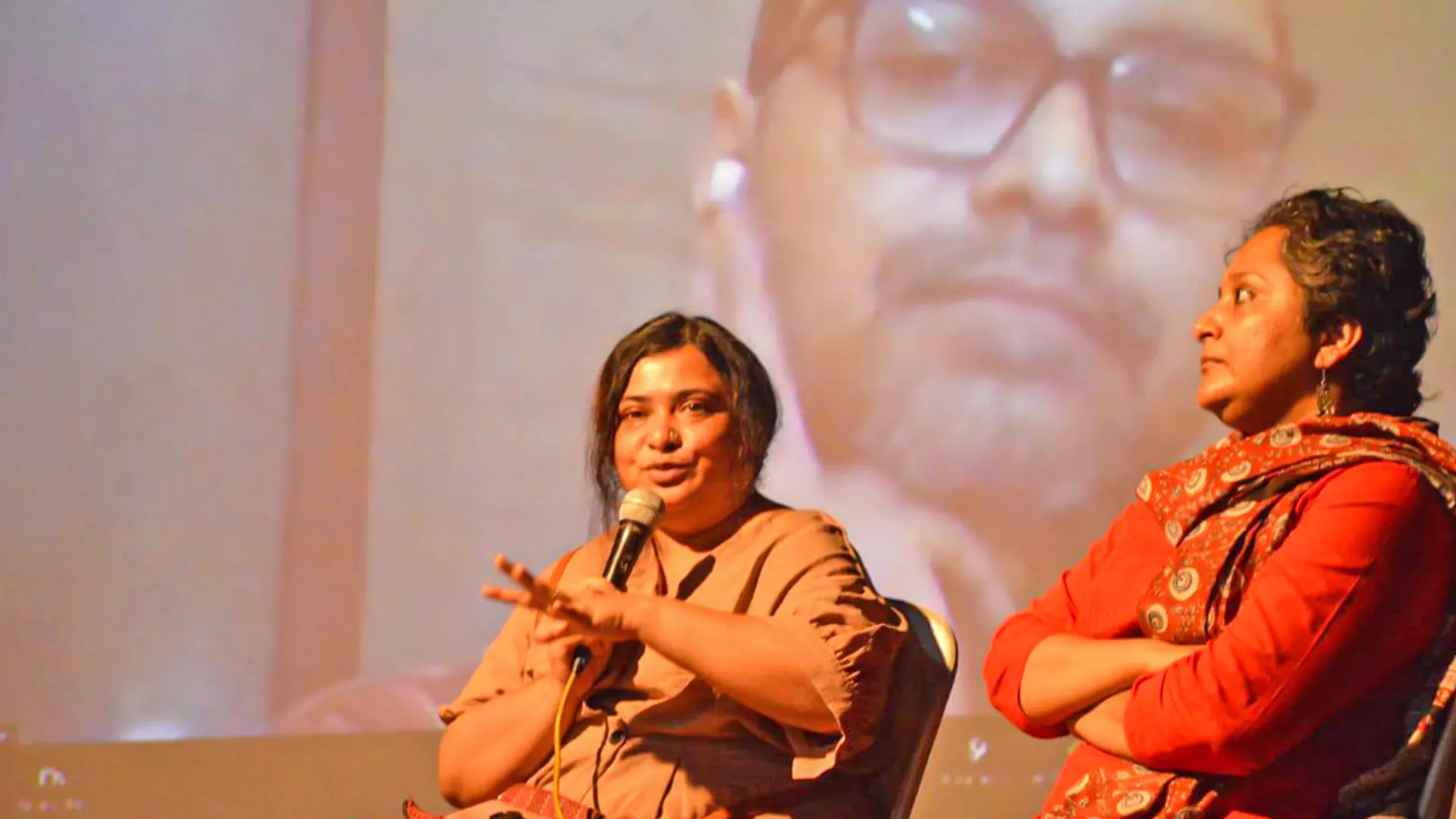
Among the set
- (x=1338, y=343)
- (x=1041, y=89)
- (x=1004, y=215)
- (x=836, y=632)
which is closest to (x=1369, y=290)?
(x=1338, y=343)

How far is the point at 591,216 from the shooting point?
3.66 m

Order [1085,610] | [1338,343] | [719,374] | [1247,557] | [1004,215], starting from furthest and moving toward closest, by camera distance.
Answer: [1004,215] < [719,374] < [1085,610] < [1338,343] < [1247,557]

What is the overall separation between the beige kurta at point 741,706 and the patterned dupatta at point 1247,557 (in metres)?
0.33

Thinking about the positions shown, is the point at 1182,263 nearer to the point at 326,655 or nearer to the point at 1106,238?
the point at 1106,238

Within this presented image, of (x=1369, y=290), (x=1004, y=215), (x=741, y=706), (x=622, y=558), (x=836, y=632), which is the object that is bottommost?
(x=741, y=706)

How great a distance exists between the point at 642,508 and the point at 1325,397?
910 mm

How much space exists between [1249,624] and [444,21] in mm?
2678

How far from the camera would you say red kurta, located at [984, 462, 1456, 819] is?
162cm

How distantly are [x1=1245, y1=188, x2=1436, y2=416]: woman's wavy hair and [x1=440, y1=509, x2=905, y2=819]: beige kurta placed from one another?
0.71 metres

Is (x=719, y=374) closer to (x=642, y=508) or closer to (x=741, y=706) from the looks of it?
(x=642, y=508)

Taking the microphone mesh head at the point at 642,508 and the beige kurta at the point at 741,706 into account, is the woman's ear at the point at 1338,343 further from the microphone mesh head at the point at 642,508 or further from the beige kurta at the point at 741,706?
the microphone mesh head at the point at 642,508

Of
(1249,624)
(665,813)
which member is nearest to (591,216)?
(665,813)

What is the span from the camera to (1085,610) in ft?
6.54

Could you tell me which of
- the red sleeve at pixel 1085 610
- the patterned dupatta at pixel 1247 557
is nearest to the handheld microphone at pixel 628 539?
the red sleeve at pixel 1085 610
